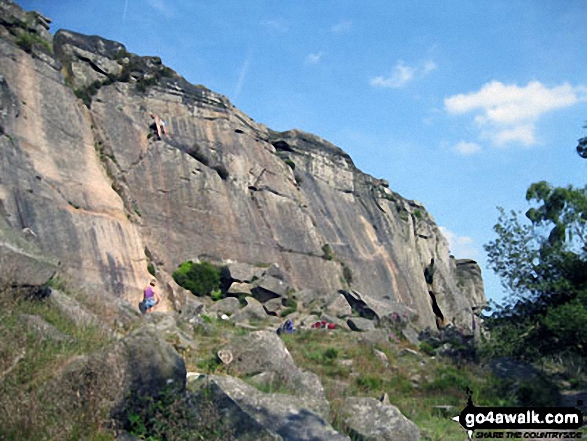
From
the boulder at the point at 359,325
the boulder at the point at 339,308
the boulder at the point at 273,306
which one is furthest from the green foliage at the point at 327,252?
the boulder at the point at 359,325

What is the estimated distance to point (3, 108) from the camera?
712 inches

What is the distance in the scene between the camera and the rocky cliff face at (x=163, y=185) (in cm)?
1791

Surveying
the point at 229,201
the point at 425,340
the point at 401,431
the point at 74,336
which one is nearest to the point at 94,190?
the point at 229,201

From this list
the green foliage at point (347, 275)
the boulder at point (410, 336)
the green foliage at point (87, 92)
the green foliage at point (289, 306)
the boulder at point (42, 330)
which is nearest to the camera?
the boulder at point (42, 330)

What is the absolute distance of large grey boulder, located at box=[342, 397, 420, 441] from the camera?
18.8 ft

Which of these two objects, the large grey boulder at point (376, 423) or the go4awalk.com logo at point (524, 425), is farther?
the go4awalk.com logo at point (524, 425)

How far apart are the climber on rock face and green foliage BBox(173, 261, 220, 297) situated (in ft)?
23.2

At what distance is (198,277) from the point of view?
22.2 m

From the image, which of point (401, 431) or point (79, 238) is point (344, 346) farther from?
point (79, 238)

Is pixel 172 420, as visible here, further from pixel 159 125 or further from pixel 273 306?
pixel 159 125

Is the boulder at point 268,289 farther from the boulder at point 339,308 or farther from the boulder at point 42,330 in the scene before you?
the boulder at point 42,330

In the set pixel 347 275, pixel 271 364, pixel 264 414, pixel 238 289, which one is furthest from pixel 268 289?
pixel 264 414

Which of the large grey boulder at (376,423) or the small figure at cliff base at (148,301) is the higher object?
the small figure at cliff base at (148,301)

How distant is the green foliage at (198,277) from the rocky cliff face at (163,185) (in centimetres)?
52
